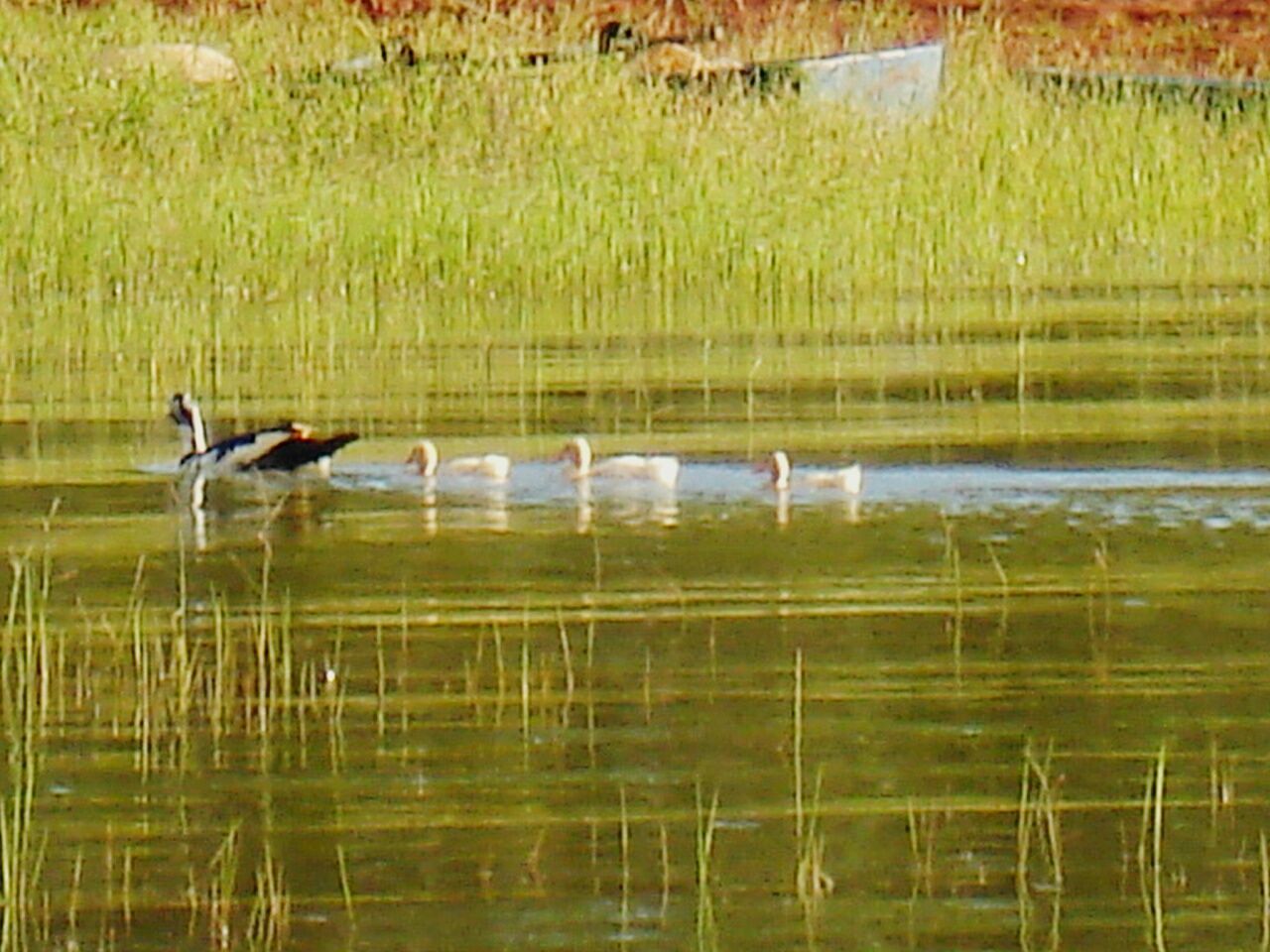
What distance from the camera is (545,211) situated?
19750 millimetres

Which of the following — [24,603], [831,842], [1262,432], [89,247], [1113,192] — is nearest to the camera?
[831,842]

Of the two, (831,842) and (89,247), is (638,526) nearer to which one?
(831,842)

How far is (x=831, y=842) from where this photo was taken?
6074 millimetres

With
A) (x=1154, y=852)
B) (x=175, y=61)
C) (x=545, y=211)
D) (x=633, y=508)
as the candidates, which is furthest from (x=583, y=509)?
(x=175, y=61)

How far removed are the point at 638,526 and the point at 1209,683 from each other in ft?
9.27

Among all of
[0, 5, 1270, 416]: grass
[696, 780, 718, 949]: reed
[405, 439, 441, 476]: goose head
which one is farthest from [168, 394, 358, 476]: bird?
[696, 780, 718, 949]: reed

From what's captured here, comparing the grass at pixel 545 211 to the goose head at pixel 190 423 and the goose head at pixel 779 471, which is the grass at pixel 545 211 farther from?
the goose head at pixel 779 471

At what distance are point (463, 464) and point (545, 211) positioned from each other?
872 cm

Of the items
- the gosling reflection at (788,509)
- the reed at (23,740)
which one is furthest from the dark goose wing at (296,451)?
the reed at (23,740)

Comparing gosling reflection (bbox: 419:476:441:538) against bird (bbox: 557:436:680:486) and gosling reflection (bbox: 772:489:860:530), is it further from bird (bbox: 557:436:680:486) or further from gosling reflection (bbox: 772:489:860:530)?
gosling reflection (bbox: 772:489:860:530)

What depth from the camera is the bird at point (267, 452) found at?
36.8 ft

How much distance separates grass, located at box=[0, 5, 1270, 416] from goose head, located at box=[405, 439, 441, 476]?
4.07 meters

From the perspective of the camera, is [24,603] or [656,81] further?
[656,81]

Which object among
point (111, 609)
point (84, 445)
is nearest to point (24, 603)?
point (111, 609)
